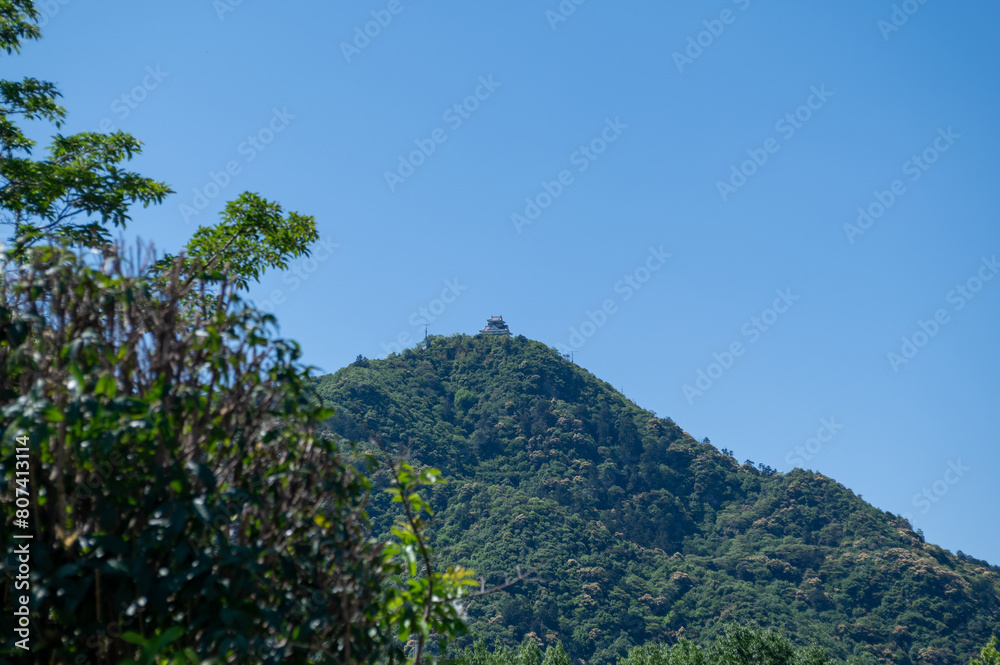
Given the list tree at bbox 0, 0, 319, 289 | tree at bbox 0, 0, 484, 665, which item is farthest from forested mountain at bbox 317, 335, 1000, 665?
tree at bbox 0, 0, 484, 665

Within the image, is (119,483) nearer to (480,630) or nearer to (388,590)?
(388,590)

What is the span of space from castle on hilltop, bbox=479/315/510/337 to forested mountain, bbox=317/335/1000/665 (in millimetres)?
4951

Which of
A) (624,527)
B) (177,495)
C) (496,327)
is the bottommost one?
(177,495)

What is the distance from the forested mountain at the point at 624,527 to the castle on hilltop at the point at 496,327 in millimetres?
4951

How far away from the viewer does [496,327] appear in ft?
351

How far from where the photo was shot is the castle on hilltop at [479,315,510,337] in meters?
104

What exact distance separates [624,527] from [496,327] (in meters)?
39.8

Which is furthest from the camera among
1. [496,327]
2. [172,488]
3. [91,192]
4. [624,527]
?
[496,327]

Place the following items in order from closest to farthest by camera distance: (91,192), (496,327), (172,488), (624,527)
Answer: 1. (172,488)
2. (91,192)
3. (624,527)
4. (496,327)

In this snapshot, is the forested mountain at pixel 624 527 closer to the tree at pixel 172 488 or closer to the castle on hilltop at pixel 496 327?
the castle on hilltop at pixel 496 327

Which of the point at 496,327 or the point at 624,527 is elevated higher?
the point at 496,327

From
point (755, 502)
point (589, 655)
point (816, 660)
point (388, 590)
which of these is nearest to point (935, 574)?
point (755, 502)

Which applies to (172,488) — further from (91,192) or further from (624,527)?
(624,527)

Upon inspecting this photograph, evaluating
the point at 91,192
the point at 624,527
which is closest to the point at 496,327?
the point at 624,527
